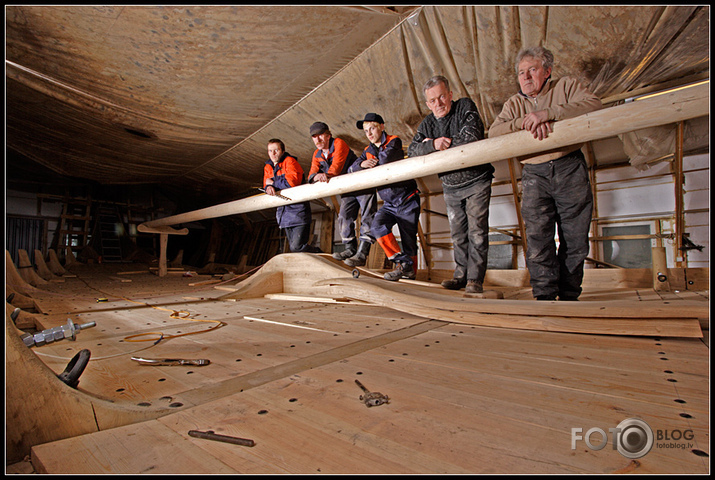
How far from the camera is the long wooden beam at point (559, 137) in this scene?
1.54 meters

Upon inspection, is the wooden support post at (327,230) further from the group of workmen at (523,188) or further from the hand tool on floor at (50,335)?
the hand tool on floor at (50,335)

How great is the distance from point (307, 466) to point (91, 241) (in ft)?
43.0

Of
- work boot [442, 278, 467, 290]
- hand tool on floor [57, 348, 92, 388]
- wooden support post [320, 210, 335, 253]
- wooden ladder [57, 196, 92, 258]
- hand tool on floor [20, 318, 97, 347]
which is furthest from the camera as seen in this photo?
wooden ladder [57, 196, 92, 258]

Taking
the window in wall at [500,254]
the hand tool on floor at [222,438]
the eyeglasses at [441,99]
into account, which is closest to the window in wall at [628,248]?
the window in wall at [500,254]

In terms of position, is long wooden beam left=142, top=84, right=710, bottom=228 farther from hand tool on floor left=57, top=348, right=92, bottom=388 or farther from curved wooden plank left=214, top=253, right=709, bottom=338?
hand tool on floor left=57, top=348, right=92, bottom=388

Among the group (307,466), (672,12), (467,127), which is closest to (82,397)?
(307,466)

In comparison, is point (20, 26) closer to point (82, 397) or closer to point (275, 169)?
point (275, 169)

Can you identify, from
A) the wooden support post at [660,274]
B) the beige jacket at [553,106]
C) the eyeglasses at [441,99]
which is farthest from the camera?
the wooden support post at [660,274]

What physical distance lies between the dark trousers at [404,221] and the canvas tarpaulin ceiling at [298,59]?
1.84 metres

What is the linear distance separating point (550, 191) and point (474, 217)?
1.76 ft

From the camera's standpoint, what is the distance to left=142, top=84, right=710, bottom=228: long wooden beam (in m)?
1.54

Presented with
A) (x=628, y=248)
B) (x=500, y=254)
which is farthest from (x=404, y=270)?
(x=628, y=248)

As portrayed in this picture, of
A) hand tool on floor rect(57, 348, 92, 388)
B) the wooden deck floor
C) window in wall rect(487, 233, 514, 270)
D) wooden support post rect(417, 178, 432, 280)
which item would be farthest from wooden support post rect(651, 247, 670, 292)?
wooden support post rect(417, 178, 432, 280)

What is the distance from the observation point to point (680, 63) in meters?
3.31
